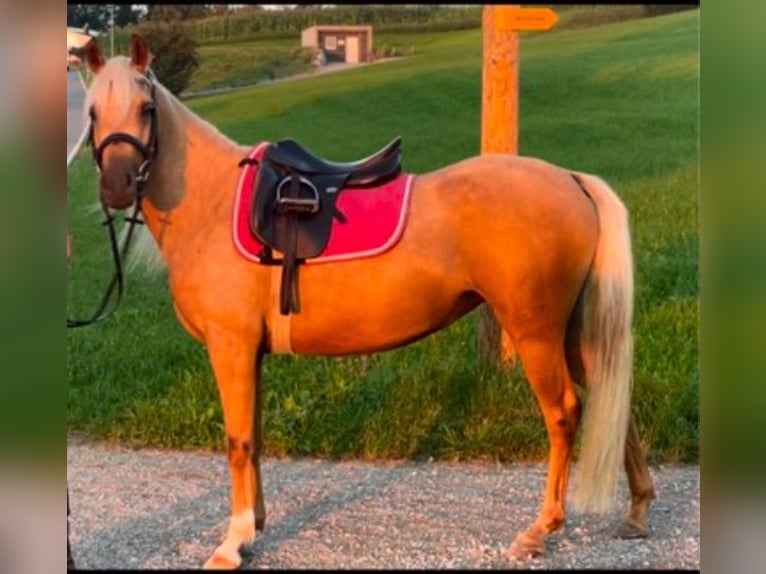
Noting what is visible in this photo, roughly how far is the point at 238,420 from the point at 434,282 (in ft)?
3.05

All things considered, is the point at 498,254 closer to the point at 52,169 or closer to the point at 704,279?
the point at 704,279

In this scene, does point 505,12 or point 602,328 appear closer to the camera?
point 602,328

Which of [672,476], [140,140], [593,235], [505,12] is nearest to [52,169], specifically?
[140,140]

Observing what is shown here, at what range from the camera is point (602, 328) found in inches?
158

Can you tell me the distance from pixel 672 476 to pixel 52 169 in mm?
3701

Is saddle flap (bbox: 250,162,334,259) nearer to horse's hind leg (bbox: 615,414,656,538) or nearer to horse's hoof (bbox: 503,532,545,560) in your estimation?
horse's hoof (bbox: 503,532,545,560)

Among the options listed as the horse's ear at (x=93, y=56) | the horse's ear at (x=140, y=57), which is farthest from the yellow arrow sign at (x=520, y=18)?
the horse's ear at (x=93, y=56)

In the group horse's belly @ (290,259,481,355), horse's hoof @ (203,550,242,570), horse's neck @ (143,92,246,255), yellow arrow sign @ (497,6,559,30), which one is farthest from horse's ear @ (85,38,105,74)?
yellow arrow sign @ (497,6,559,30)

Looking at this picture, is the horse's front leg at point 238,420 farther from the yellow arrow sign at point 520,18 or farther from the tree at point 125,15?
the tree at point 125,15

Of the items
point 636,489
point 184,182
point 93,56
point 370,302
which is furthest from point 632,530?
point 93,56

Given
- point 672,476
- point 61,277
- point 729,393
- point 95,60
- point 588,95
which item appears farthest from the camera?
point 588,95

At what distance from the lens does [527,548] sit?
4094 mm

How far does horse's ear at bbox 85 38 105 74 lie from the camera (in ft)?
12.2

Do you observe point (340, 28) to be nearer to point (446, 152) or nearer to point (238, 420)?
point (446, 152)
